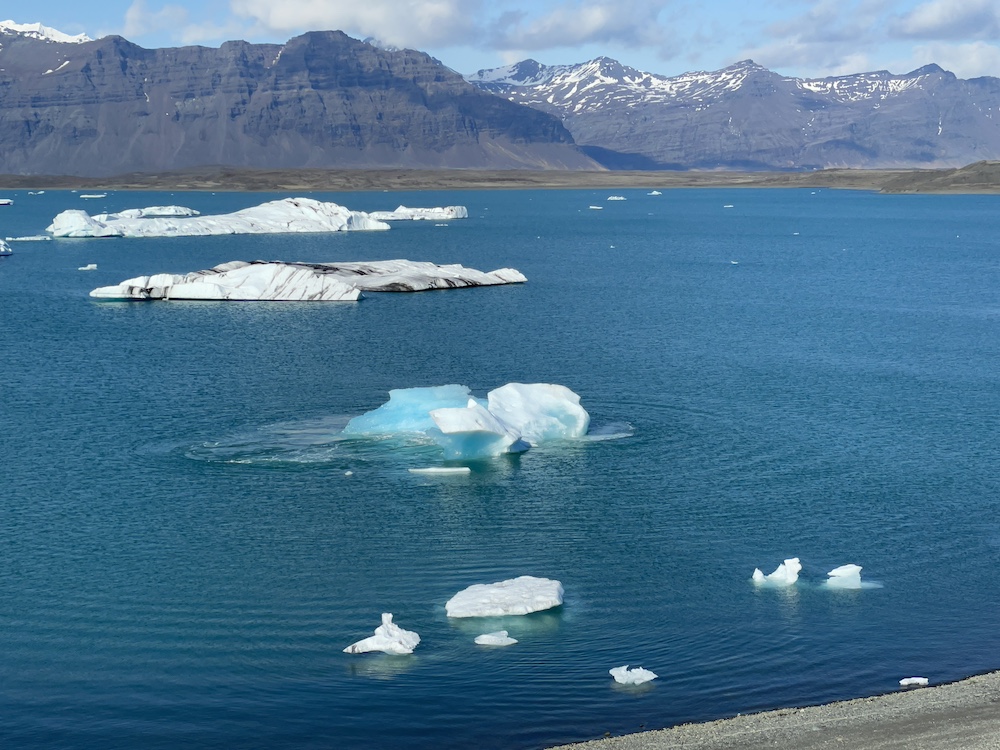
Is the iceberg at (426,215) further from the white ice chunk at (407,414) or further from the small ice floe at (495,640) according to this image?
the small ice floe at (495,640)

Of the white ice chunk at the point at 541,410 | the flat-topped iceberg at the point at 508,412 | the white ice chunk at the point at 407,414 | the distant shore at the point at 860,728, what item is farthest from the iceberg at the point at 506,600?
the white ice chunk at the point at 407,414

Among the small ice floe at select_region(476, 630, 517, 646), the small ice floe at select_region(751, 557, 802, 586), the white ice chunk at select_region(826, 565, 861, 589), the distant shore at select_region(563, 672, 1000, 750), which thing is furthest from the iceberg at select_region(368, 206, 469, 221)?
the distant shore at select_region(563, 672, 1000, 750)

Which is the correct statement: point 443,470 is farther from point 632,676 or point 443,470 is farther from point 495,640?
point 632,676

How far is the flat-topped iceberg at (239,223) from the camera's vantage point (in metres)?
85.1

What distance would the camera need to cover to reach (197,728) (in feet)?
43.4

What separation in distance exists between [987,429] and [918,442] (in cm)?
214

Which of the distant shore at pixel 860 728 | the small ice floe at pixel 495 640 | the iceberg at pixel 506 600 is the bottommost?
the distant shore at pixel 860 728

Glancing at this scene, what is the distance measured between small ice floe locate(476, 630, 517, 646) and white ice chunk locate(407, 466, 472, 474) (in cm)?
757

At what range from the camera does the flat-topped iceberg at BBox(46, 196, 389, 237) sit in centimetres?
8506

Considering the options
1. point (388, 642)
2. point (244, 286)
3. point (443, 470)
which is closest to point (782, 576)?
point (388, 642)

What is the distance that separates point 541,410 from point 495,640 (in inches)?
397

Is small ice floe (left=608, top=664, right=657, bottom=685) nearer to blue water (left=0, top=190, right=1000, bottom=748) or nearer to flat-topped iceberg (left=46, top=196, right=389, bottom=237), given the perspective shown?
blue water (left=0, top=190, right=1000, bottom=748)

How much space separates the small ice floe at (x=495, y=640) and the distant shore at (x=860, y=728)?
9.52 ft

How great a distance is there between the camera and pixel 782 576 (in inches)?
688
